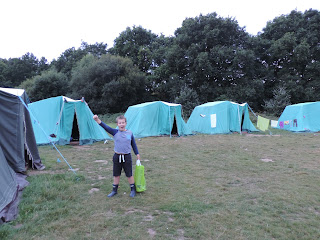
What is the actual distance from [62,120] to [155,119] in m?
4.94

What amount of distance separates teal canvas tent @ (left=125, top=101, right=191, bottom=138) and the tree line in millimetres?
10258

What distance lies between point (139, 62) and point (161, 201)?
28.7 m

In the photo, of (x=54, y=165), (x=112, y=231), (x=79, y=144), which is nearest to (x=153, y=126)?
(x=79, y=144)

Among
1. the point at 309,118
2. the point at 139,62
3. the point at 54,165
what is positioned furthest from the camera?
the point at 139,62

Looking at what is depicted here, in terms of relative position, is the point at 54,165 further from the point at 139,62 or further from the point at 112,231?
the point at 139,62

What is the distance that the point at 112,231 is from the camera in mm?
2703

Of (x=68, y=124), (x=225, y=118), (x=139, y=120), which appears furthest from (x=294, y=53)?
(x=68, y=124)

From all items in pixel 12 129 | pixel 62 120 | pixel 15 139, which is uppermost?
pixel 62 120

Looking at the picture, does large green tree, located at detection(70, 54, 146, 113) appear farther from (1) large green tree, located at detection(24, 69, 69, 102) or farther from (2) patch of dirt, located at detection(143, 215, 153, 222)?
(2) patch of dirt, located at detection(143, 215, 153, 222)

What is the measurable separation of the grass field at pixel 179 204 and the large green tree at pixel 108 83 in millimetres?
20780

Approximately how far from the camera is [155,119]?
12641 millimetres

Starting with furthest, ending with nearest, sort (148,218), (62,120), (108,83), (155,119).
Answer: (108,83) < (155,119) < (62,120) < (148,218)

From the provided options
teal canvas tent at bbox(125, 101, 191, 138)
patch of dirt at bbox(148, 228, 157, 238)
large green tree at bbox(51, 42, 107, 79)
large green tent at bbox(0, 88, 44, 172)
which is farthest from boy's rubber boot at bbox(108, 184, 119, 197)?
large green tree at bbox(51, 42, 107, 79)

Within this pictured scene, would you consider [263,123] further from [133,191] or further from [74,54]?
[74,54]
